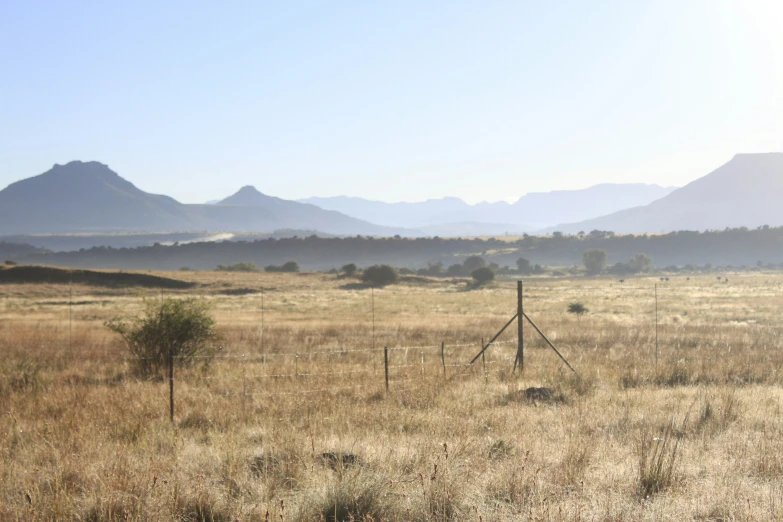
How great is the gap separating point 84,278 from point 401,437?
63.6 metres

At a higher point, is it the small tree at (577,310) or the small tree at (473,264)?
the small tree at (473,264)

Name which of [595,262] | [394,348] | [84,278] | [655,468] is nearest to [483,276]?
[595,262]

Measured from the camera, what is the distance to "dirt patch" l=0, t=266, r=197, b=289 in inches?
2449

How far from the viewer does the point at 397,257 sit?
153375 mm

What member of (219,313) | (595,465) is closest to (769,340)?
(595,465)

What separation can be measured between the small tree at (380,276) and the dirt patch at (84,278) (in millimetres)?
21762

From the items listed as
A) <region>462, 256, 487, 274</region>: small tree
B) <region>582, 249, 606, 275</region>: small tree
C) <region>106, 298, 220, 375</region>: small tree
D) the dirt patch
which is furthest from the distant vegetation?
<region>106, 298, 220, 375</region>: small tree

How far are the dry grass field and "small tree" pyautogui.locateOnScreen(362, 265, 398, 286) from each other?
182 feet

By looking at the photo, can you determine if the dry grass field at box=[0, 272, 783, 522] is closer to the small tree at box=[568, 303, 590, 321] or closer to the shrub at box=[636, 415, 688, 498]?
the shrub at box=[636, 415, 688, 498]

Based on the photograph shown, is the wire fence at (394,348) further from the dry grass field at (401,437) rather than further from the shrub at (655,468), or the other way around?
the shrub at (655,468)

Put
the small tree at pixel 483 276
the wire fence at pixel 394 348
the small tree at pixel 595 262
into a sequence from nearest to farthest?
the wire fence at pixel 394 348, the small tree at pixel 483 276, the small tree at pixel 595 262

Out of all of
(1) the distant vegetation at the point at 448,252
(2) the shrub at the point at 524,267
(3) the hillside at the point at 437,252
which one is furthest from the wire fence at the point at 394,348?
(3) the hillside at the point at 437,252

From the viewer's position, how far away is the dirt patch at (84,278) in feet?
204

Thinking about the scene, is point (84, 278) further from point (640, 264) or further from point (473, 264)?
point (640, 264)
